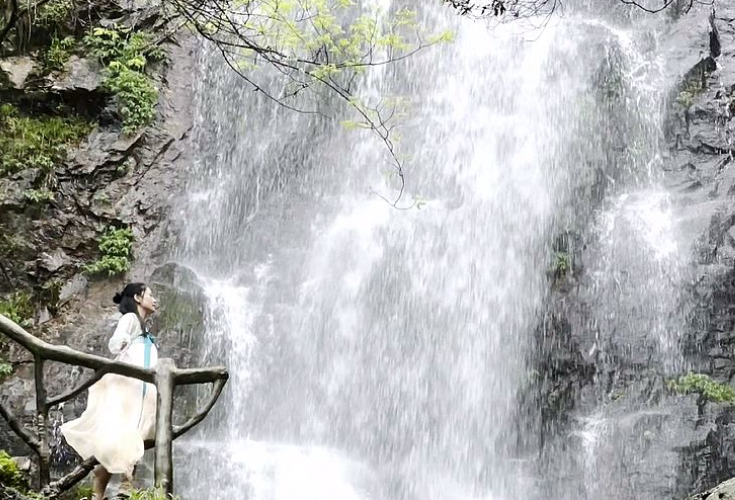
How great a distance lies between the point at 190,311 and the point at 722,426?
656cm

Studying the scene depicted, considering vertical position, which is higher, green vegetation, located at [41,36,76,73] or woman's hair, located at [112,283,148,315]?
green vegetation, located at [41,36,76,73]

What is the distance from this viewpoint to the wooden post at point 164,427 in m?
3.57

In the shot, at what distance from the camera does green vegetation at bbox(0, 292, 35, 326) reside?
31.0 ft

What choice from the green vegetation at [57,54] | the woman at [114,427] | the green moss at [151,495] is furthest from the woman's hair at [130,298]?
the green vegetation at [57,54]

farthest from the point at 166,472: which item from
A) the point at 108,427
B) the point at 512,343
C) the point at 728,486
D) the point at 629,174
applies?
the point at 629,174

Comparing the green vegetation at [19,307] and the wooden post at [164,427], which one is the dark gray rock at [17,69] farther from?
the wooden post at [164,427]

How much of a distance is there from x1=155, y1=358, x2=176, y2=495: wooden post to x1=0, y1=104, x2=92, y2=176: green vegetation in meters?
7.74

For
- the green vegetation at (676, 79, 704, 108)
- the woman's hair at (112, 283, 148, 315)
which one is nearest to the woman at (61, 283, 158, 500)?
the woman's hair at (112, 283, 148, 315)

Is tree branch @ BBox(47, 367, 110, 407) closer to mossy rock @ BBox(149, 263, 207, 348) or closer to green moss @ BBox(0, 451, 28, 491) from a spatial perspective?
green moss @ BBox(0, 451, 28, 491)

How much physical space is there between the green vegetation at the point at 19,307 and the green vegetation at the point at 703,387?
8.00m

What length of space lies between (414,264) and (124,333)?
6.19 meters

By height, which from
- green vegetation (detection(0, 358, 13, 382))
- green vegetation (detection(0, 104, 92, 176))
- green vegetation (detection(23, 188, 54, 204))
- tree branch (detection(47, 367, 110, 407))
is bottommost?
green vegetation (detection(0, 358, 13, 382))

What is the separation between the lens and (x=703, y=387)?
29.7 ft

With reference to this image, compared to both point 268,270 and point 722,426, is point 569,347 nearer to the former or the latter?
point 722,426
